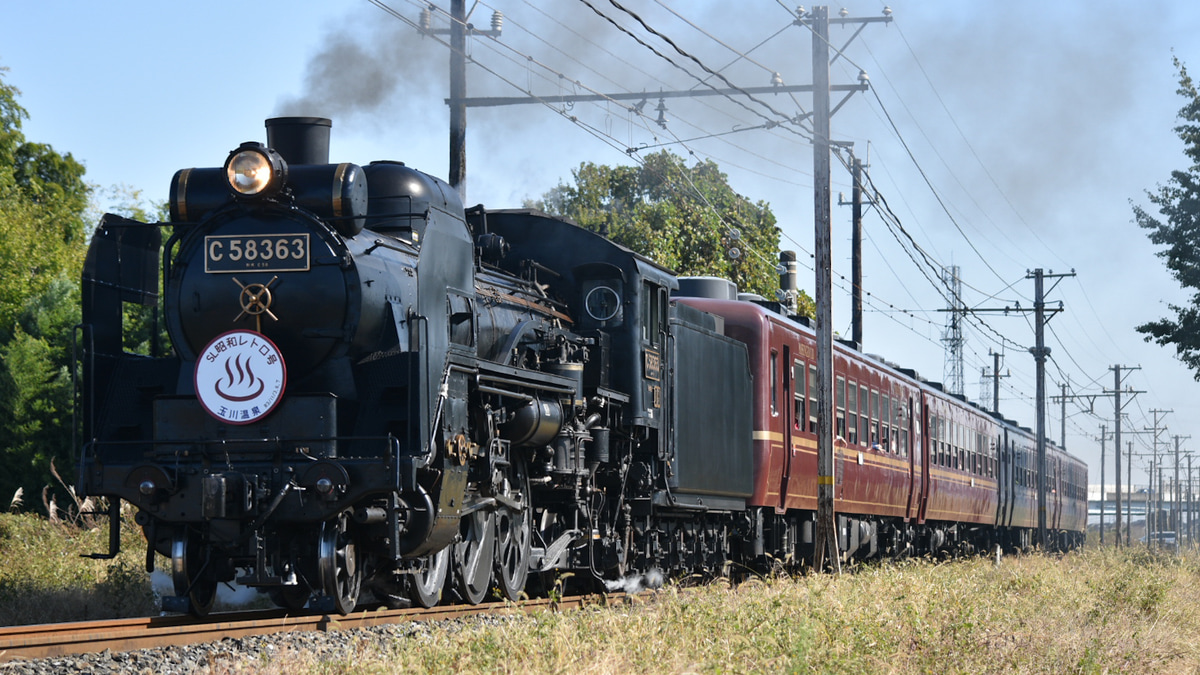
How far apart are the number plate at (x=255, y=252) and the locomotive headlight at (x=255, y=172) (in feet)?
1.08

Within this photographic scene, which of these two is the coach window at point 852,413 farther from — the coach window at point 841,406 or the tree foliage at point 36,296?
the tree foliage at point 36,296

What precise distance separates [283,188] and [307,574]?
2.74m

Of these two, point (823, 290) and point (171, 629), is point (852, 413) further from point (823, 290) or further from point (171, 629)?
point (171, 629)

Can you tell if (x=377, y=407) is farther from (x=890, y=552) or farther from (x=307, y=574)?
(x=890, y=552)

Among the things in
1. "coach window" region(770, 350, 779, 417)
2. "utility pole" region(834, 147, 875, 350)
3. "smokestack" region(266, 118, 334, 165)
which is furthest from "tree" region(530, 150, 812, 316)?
"smokestack" region(266, 118, 334, 165)

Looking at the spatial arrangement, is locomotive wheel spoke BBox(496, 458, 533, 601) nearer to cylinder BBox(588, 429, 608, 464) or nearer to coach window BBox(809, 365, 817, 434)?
cylinder BBox(588, 429, 608, 464)

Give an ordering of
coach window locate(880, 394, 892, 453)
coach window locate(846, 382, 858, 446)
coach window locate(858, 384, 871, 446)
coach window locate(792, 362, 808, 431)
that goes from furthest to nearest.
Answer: coach window locate(880, 394, 892, 453)
coach window locate(858, 384, 871, 446)
coach window locate(846, 382, 858, 446)
coach window locate(792, 362, 808, 431)

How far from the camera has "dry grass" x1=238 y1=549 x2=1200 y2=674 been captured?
7.57 meters

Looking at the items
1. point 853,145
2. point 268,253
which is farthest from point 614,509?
point 853,145

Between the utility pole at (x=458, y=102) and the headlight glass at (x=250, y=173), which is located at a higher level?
the utility pole at (x=458, y=102)

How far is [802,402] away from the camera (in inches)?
720

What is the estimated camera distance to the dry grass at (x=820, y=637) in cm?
757

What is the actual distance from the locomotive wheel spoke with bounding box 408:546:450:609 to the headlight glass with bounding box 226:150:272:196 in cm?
294

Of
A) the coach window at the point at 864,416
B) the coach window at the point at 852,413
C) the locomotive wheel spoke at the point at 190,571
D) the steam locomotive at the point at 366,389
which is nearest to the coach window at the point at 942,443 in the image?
the coach window at the point at 864,416
